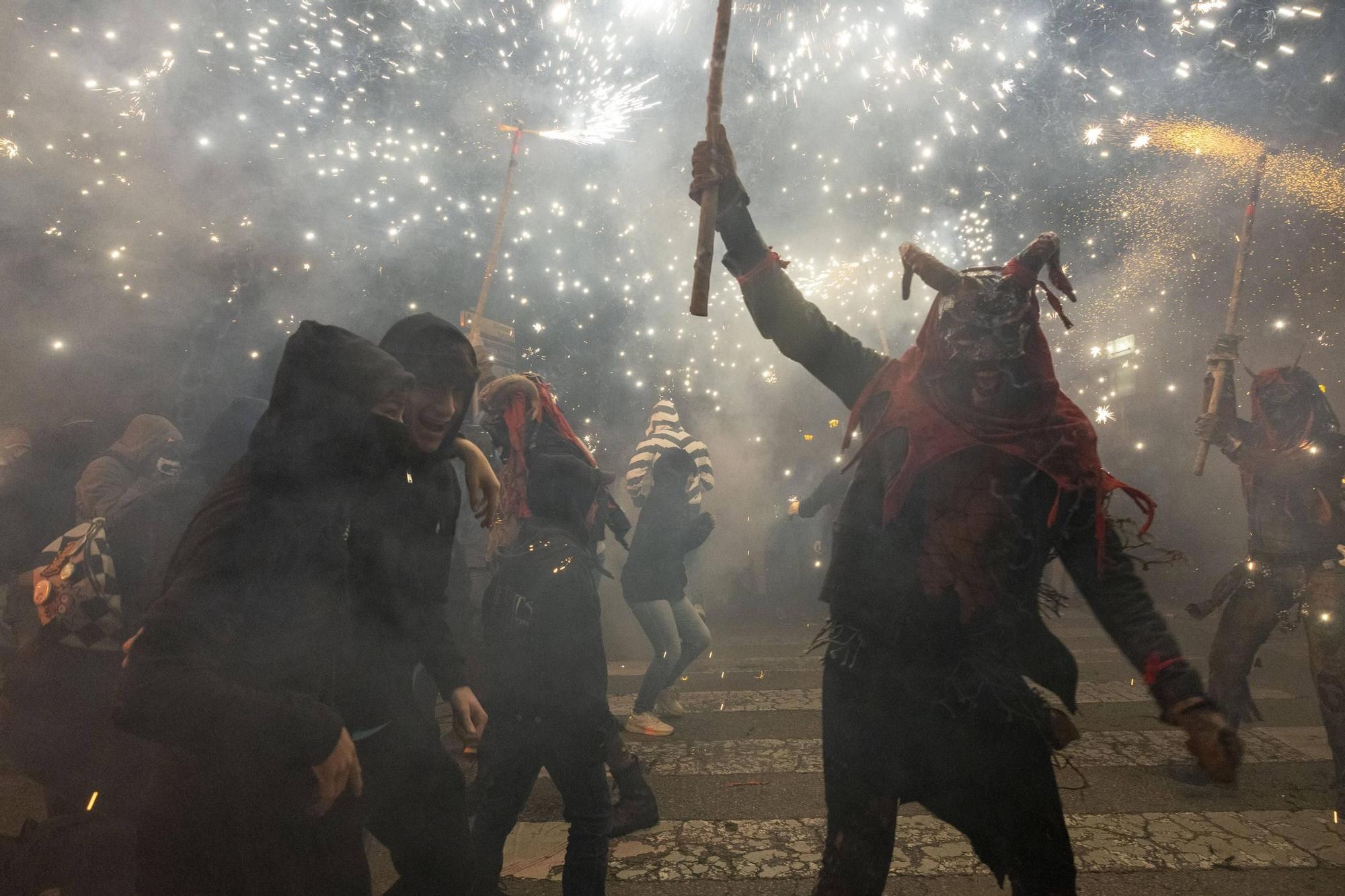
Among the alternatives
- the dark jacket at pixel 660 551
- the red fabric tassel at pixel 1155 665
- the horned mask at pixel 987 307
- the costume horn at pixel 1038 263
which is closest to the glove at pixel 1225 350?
the costume horn at pixel 1038 263

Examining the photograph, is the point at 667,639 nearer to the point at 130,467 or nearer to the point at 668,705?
the point at 668,705

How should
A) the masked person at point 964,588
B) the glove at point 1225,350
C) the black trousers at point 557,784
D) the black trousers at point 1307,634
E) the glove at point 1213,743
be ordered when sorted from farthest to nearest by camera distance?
the glove at point 1225,350 < the black trousers at point 1307,634 < the black trousers at point 557,784 < the masked person at point 964,588 < the glove at point 1213,743

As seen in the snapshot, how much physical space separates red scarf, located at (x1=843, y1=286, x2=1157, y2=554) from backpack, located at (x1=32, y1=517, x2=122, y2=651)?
2866mm

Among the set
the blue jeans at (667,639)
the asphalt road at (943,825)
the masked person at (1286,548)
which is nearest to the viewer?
the asphalt road at (943,825)

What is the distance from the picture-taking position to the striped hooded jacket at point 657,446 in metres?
6.01

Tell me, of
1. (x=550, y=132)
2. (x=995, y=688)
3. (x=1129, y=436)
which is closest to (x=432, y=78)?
(x=550, y=132)

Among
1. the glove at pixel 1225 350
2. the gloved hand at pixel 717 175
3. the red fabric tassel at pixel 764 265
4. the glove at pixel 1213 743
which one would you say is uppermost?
the glove at pixel 1225 350

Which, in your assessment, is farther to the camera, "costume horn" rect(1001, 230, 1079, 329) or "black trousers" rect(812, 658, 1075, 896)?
"costume horn" rect(1001, 230, 1079, 329)

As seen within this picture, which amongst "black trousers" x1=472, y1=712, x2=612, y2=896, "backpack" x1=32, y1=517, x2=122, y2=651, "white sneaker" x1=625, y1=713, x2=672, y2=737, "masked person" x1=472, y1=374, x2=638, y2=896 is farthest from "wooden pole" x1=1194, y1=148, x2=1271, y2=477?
"backpack" x1=32, y1=517, x2=122, y2=651

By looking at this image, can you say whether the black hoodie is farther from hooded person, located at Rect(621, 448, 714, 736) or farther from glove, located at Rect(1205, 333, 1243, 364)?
glove, located at Rect(1205, 333, 1243, 364)

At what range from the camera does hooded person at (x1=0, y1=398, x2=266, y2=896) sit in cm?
247

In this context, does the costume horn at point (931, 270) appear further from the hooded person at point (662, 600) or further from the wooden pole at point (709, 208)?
the hooded person at point (662, 600)

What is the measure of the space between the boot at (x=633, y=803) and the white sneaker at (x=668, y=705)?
181 centimetres

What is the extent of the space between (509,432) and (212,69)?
34.6 feet
